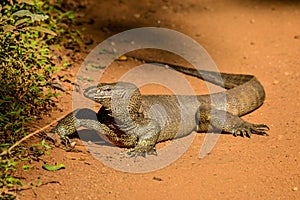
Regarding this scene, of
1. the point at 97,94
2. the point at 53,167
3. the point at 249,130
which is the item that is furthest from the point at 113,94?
the point at 249,130

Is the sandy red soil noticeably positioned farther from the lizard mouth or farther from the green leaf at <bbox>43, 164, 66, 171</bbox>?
the lizard mouth

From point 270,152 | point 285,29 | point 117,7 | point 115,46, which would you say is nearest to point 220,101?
point 270,152

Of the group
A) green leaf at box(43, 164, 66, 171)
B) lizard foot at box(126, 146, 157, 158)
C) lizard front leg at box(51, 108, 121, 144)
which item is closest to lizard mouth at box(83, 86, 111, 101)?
lizard front leg at box(51, 108, 121, 144)

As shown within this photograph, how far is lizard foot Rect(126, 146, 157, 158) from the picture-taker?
5.94 m

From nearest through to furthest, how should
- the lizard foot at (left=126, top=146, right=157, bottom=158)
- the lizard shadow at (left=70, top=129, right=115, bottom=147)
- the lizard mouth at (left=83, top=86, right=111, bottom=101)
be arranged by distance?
the lizard mouth at (left=83, top=86, right=111, bottom=101) < the lizard foot at (left=126, top=146, right=157, bottom=158) < the lizard shadow at (left=70, top=129, right=115, bottom=147)

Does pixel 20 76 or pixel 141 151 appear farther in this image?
pixel 20 76

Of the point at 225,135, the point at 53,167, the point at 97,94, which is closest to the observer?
the point at 53,167

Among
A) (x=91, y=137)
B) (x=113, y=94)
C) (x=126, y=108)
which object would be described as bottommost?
(x=91, y=137)

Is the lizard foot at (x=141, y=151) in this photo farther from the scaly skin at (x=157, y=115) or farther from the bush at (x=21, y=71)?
the bush at (x=21, y=71)

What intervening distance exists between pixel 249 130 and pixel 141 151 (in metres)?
1.53

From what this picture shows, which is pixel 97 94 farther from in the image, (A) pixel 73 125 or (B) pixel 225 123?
(B) pixel 225 123

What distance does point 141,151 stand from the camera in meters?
5.98

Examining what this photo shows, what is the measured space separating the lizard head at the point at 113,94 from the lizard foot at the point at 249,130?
1484mm

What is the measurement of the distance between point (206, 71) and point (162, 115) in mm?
1802
